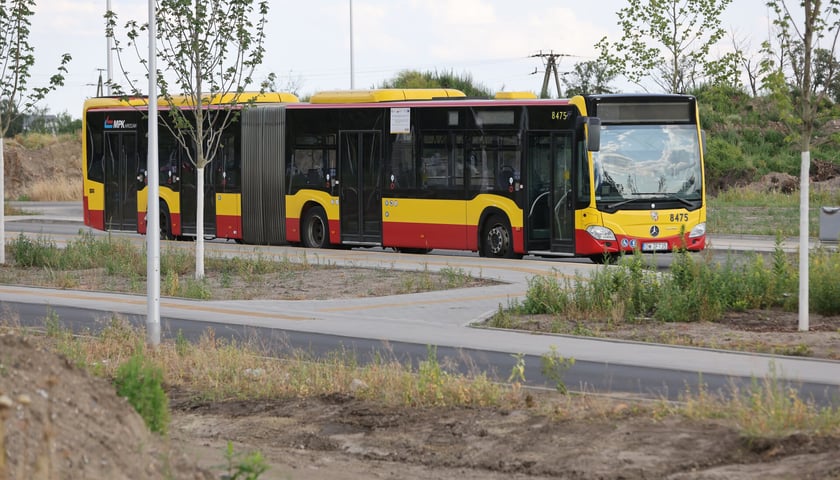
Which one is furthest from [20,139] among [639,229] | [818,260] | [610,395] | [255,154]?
[610,395]

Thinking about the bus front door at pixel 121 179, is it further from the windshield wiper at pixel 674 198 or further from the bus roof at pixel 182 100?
the windshield wiper at pixel 674 198

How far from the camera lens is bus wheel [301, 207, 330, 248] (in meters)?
30.6

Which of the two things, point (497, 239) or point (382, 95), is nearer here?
point (497, 239)

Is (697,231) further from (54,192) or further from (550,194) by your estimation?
(54,192)

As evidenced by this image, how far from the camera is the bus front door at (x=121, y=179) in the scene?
34.2m

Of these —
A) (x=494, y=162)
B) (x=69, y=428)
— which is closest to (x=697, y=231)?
(x=494, y=162)

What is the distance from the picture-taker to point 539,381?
13.1m

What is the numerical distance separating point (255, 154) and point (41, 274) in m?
7.27

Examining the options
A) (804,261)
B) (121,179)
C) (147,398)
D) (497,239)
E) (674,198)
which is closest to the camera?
(147,398)

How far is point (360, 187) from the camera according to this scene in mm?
29500

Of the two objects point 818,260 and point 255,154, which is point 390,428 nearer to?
point 818,260

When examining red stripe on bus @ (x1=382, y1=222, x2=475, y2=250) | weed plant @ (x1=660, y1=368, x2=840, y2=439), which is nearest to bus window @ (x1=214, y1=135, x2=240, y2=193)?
red stripe on bus @ (x1=382, y1=222, x2=475, y2=250)

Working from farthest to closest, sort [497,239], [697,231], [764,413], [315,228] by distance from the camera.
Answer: [315,228] → [497,239] → [697,231] → [764,413]

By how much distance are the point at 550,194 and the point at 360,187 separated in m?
5.24
